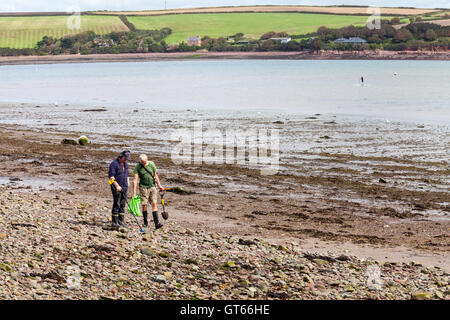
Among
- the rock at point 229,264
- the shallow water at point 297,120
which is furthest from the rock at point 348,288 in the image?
the shallow water at point 297,120

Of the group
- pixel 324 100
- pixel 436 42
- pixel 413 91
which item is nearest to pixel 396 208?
pixel 324 100

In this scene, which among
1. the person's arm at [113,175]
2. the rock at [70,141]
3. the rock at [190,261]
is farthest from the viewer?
the rock at [70,141]

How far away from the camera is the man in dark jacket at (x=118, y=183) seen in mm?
16922

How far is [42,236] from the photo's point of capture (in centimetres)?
1538

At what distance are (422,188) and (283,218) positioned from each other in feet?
22.3

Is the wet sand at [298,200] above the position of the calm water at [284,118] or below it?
below

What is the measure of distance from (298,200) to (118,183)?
7789mm

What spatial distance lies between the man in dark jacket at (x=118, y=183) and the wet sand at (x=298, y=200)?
0.77m

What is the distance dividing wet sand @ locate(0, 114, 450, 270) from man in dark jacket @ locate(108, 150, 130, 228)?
0.77m

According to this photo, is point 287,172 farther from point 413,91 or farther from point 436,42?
point 436,42

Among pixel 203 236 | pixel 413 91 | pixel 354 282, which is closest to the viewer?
pixel 354 282

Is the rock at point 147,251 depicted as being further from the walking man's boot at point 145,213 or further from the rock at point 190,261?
the walking man's boot at point 145,213
